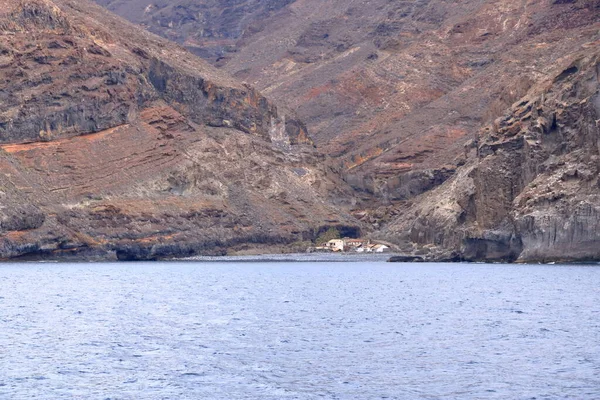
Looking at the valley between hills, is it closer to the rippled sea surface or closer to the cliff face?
the cliff face

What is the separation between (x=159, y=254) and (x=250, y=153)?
128ft

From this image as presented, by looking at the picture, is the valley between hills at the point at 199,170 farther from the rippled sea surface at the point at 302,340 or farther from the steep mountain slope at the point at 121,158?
the rippled sea surface at the point at 302,340

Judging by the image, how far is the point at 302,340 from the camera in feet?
178

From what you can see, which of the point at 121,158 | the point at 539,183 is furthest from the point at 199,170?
the point at 539,183

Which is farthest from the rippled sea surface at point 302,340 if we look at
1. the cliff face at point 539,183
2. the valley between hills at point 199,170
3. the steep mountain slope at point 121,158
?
the steep mountain slope at point 121,158

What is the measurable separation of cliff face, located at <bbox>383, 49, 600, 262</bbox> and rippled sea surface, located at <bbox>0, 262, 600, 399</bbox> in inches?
538

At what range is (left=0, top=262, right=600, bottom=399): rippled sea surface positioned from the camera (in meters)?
42.3

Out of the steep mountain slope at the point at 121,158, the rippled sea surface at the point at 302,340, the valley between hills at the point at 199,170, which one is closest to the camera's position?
the rippled sea surface at the point at 302,340

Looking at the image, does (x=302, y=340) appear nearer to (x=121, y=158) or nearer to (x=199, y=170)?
(x=121, y=158)

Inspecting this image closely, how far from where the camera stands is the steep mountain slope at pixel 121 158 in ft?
484

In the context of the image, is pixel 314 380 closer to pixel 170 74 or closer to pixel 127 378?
pixel 127 378

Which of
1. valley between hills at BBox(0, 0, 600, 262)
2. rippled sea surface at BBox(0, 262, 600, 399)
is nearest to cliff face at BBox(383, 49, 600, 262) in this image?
valley between hills at BBox(0, 0, 600, 262)

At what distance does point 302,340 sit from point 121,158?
111774mm

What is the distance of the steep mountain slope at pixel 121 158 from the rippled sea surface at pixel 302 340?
53791 millimetres
